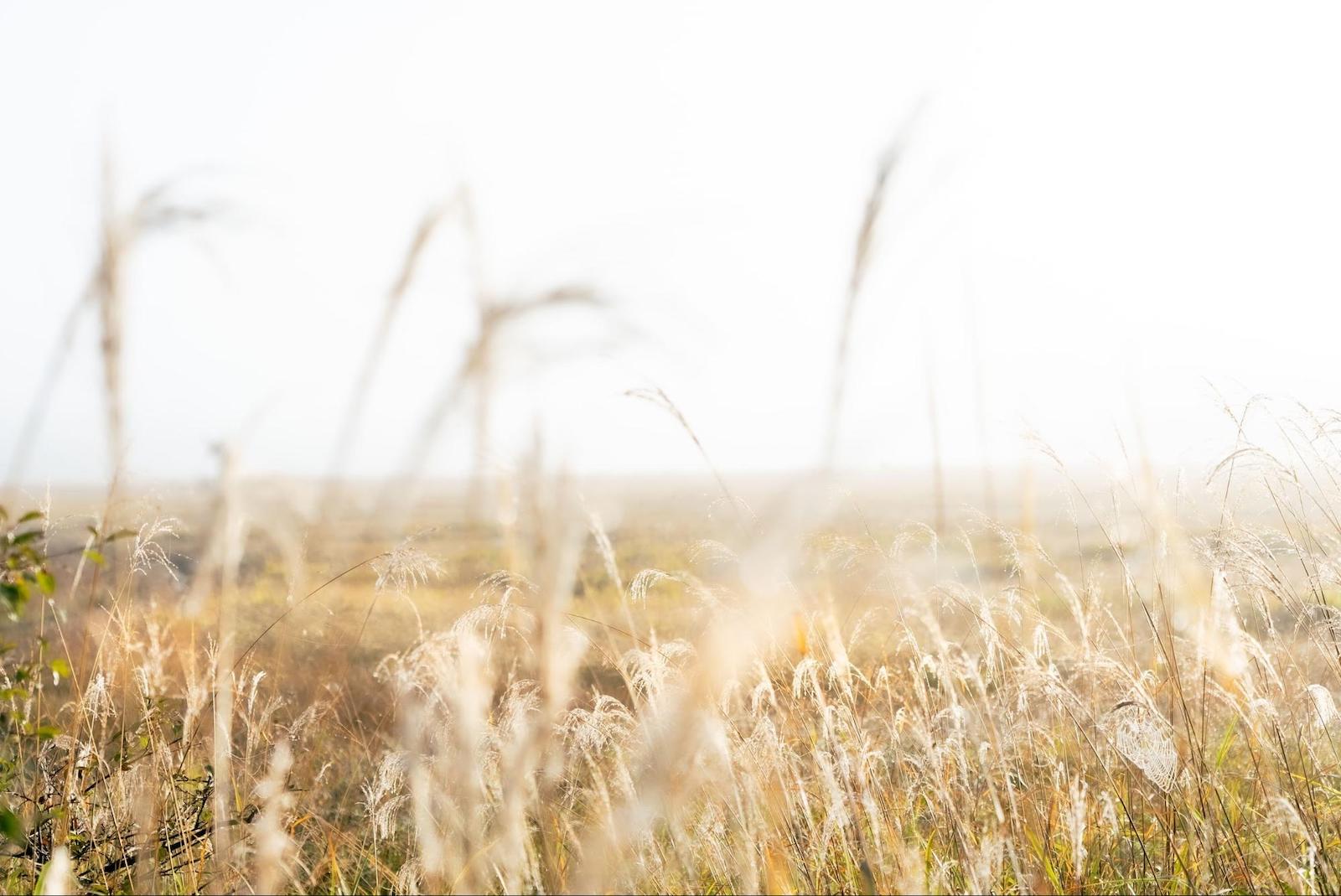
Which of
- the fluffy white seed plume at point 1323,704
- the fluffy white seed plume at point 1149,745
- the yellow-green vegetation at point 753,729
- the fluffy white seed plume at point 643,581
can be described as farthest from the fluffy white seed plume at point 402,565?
the fluffy white seed plume at point 1323,704

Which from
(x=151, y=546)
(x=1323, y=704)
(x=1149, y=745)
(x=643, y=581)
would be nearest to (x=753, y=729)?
(x=643, y=581)

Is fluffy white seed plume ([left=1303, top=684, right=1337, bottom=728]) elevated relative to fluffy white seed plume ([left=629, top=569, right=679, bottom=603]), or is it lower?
lower

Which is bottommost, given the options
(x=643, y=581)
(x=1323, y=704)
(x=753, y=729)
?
(x=753, y=729)

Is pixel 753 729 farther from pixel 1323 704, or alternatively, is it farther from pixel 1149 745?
pixel 1323 704

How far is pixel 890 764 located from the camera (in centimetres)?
437

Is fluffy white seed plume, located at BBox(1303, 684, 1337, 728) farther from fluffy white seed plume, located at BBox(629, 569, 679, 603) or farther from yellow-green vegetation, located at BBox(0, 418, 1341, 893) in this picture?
fluffy white seed plume, located at BBox(629, 569, 679, 603)

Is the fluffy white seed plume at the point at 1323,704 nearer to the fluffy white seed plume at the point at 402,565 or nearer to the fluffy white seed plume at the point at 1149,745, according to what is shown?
the fluffy white seed plume at the point at 1149,745

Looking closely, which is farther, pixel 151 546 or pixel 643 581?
pixel 151 546

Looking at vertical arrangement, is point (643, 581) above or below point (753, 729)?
above

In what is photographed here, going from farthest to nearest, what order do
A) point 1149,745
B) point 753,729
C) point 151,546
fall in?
point 151,546 < point 753,729 < point 1149,745

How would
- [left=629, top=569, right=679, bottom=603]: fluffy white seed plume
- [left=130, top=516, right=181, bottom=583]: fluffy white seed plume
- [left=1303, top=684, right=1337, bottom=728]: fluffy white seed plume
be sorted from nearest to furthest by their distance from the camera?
[left=629, top=569, right=679, bottom=603]: fluffy white seed plume
[left=1303, top=684, right=1337, bottom=728]: fluffy white seed plume
[left=130, top=516, right=181, bottom=583]: fluffy white seed plume

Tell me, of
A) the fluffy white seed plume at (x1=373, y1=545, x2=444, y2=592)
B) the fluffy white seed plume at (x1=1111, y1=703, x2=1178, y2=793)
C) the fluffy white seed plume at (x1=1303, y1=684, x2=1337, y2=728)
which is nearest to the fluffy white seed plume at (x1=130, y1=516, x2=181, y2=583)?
the fluffy white seed plume at (x1=373, y1=545, x2=444, y2=592)

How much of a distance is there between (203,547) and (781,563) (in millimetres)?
1166

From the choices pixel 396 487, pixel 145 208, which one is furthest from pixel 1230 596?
pixel 145 208
